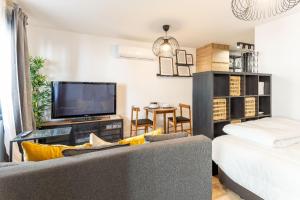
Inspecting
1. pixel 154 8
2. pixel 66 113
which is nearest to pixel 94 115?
pixel 66 113

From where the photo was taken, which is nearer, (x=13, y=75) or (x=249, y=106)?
(x=13, y=75)

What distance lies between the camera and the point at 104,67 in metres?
3.81

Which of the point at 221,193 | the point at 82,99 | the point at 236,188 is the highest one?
the point at 82,99

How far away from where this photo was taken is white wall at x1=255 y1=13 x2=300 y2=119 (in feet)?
8.43

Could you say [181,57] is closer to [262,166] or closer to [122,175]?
[262,166]

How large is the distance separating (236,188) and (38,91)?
329 cm

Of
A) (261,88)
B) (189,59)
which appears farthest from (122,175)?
(189,59)

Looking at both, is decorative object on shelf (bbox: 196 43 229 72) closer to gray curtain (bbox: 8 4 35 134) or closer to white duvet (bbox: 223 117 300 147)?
white duvet (bbox: 223 117 300 147)

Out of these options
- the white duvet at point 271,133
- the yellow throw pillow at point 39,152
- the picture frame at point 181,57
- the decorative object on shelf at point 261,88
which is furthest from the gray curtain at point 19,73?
the decorative object on shelf at point 261,88

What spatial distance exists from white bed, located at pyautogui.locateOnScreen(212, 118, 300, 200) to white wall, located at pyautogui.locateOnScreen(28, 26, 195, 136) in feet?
8.26

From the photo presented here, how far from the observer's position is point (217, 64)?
4.30 metres

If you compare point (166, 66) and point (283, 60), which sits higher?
point (166, 66)

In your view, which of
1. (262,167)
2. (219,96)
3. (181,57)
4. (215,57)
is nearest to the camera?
(262,167)

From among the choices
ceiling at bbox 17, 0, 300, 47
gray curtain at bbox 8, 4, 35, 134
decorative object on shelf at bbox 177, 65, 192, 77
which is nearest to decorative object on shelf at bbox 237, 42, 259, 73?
ceiling at bbox 17, 0, 300, 47
